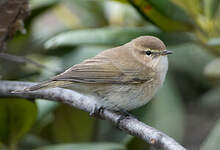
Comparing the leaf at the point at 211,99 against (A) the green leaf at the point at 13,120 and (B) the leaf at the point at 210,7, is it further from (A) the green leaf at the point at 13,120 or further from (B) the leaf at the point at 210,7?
(A) the green leaf at the point at 13,120

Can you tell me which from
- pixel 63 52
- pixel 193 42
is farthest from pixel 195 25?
pixel 63 52

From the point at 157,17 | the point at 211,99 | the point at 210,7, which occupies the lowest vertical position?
the point at 211,99

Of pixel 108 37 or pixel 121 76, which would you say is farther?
pixel 108 37

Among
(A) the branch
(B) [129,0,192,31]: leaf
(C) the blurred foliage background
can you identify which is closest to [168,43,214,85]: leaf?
(C) the blurred foliage background

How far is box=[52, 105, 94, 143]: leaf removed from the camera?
3.76 m

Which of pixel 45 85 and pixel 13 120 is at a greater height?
pixel 45 85

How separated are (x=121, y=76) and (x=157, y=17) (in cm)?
60

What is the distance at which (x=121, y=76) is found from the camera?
3490mm

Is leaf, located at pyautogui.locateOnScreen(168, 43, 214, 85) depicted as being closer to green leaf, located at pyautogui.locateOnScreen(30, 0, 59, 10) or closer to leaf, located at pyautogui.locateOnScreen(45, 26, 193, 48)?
leaf, located at pyautogui.locateOnScreen(45, 26, 193, 48)

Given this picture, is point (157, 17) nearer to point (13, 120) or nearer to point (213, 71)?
point (213, 71)

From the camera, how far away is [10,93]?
3264 mm

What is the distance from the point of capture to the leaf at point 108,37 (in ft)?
12.2

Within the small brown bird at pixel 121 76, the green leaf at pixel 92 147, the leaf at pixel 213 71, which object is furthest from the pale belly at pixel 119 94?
the leaf at pixel 213 71

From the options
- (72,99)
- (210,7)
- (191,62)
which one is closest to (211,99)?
(191,62)
